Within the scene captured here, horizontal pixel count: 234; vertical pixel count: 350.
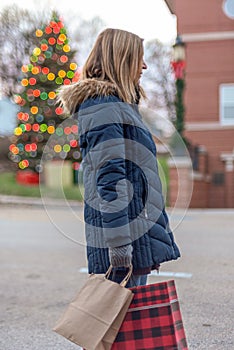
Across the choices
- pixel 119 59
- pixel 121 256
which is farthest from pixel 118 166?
pixel 119 59

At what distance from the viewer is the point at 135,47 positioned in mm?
2506

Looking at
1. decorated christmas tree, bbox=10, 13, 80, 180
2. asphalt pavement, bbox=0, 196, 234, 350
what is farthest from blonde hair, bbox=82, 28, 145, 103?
decorated christmas tree, bbox=10, 13, 80, 180

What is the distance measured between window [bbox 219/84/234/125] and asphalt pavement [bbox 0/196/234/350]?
8.74 m

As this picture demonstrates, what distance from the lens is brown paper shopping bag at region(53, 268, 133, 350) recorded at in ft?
7.42

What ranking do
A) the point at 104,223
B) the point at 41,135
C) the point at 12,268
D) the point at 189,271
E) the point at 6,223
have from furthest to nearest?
the point at 41,135 → the point at 6,223 → the point at 12,268 → the point at 189,271 → the point at 104,223

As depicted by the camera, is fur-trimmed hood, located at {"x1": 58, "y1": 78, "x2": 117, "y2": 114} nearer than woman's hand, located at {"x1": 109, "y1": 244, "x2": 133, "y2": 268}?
No

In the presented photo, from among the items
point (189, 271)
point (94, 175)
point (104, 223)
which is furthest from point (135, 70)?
point (189, 271)

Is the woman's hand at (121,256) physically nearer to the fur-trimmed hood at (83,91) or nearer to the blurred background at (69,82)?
the fur-trimmed hood at (83,91)

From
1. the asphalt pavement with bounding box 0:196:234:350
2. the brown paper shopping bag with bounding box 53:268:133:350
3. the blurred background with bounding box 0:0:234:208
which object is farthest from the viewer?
the blurred background with bounding box 0:0:234:208

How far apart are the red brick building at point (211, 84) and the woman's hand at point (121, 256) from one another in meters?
15.6

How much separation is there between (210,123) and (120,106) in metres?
Result: 16.1

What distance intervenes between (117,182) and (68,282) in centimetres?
333

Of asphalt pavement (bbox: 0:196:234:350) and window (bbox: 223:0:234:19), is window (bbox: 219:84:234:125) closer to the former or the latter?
window (bbox: 223:0:234:19)

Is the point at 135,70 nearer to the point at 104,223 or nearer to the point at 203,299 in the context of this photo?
the point at 104,223
